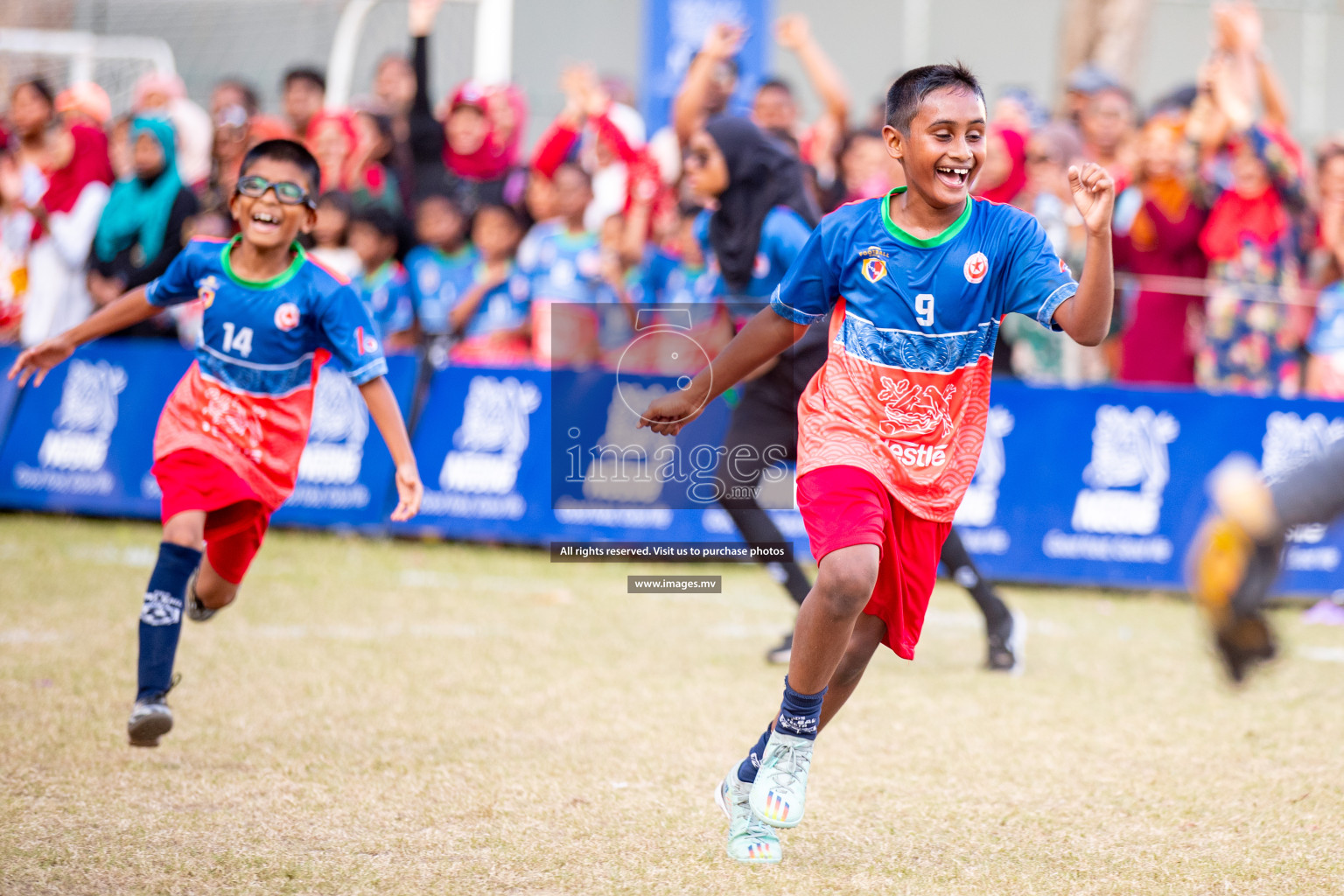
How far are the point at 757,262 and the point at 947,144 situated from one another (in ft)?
9.18

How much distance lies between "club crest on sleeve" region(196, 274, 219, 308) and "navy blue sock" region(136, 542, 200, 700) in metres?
0.87

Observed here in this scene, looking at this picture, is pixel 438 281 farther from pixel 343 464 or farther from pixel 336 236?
pixel 343 464

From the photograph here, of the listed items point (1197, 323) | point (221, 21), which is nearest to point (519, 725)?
point (1197, 323)

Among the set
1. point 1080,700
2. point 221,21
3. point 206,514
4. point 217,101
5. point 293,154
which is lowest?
point 1080,700

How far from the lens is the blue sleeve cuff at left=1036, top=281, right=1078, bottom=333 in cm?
373

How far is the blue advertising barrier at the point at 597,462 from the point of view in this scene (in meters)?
8.59

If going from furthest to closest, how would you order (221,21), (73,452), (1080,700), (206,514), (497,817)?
(221,21) < (73,452) < (1080,700) < (206,514) < (497,817)

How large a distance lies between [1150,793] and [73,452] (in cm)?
770

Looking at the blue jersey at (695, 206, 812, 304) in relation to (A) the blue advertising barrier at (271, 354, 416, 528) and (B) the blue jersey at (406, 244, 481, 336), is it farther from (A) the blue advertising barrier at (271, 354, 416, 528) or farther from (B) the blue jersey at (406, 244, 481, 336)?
(B) the blue jersey at (406, 244, 481, 336)

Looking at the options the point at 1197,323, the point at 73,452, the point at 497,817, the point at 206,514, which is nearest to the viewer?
the point at 497,817

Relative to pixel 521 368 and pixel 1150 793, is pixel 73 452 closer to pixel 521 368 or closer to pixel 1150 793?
pixel 521 368

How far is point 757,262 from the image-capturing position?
6.62m

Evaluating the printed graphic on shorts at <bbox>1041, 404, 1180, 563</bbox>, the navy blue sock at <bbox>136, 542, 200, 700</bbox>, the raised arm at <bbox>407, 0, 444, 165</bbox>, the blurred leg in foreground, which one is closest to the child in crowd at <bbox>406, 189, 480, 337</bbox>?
the raised arm at <bbox>407, 0, 444, 165</bbox>

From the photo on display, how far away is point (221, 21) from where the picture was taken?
17.2m
